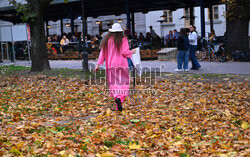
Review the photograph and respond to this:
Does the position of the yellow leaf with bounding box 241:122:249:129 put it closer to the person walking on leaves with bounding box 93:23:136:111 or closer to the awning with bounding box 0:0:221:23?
Answer: the person walking on leaves with bounding box 93:23:136:111

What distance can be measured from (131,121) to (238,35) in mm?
14279

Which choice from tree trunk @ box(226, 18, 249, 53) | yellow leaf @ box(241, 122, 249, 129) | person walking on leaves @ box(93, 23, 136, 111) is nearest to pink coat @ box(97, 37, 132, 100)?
person walking on leaves @ box(93, 23, 136, 111)

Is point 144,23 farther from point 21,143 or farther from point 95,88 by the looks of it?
point 21,143

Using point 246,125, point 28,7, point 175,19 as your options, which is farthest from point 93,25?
point 246,125

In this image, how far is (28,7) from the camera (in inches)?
677

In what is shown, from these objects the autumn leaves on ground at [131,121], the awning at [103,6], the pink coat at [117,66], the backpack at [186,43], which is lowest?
the autumn leaves on ground at [131,121]

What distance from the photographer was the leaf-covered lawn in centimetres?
505

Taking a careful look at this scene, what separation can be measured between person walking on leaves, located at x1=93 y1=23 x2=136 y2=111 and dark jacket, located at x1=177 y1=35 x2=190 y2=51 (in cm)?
733

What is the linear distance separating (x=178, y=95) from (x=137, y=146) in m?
4.88

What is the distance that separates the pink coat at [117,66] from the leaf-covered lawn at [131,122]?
0.48 metres

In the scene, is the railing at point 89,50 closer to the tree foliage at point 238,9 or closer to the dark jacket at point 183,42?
the tree foliage at point 238,9

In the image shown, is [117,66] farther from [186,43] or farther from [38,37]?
[38,37]

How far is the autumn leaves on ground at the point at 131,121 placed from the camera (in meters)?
5.05

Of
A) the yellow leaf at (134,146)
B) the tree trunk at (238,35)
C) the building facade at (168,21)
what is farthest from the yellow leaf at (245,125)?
the building facade at (168,21)
